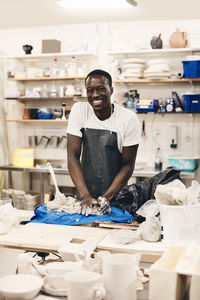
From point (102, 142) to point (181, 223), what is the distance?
114 cm

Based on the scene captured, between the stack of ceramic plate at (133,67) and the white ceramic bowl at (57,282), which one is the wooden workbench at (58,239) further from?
the stack of ceramic plate at (133,67)

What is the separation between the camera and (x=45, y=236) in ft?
7.06

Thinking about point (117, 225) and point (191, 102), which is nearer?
point (117, 225)

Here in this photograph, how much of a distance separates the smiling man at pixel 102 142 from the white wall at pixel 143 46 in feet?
9.52

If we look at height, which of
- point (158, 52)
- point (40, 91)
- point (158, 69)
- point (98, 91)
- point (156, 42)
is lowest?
point (98, 91)

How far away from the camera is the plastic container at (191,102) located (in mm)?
5277

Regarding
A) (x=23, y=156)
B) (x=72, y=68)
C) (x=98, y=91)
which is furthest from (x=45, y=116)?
(x=98, y=91)

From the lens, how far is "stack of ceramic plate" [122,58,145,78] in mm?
5445

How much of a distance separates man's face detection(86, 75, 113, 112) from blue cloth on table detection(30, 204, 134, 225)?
749 mm

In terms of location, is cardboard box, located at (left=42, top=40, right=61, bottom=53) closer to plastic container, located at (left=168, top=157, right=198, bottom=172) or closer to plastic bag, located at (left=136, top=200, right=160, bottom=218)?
plastic container, located at (left=168, top=157, right=198, bottom=172)

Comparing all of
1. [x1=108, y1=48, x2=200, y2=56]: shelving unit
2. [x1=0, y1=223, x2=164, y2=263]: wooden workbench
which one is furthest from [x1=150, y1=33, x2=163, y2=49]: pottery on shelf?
[x1=0, y1=223, x2=164, y2=263]: wooden workbench

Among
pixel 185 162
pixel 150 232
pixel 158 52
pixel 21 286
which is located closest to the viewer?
pixel 21 286

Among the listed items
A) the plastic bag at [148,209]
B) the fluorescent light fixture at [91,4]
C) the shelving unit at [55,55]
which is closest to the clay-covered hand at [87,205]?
the plastic bag at [148,209]

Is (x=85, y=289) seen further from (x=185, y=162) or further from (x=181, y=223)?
(x=185, y=162)
